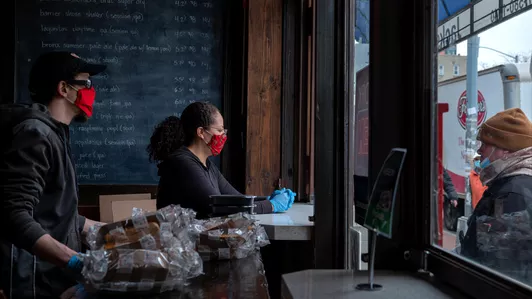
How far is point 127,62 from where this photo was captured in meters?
4.47

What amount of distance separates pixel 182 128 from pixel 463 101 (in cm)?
220

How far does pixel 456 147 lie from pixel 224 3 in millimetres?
3396

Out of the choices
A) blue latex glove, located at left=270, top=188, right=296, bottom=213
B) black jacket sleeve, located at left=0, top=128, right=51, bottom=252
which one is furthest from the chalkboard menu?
black jacket sleeve, located at left=0, top=128, right=51, bottom=252

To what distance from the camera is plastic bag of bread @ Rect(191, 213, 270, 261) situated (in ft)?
6.61

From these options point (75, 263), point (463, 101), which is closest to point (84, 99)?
point (75, 263)

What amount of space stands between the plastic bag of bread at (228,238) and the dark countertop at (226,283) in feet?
0.12

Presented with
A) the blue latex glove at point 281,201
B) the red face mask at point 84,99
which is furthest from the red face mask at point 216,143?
the red face mask at point 84,99

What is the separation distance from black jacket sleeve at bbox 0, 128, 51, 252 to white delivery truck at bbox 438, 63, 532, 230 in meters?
1.38

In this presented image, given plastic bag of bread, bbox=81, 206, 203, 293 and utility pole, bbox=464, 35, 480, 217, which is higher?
utility pole, bbox=464, 35, 480, 217

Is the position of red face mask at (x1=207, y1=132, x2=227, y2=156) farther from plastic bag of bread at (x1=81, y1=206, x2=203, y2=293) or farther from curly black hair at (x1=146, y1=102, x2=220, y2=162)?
plastic bag of bread at (x1=81, y1=206, x2=203, y2=293)

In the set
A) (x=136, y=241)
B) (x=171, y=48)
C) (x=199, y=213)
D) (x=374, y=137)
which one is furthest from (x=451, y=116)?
(x=171, y=48)

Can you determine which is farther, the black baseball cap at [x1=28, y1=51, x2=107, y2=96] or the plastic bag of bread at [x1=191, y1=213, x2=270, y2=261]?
the black baseball cap at [x1=28, y1=51, x2=107, y2=96]

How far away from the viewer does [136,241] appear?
1.61 meters

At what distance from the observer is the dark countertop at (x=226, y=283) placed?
59.7 inches
